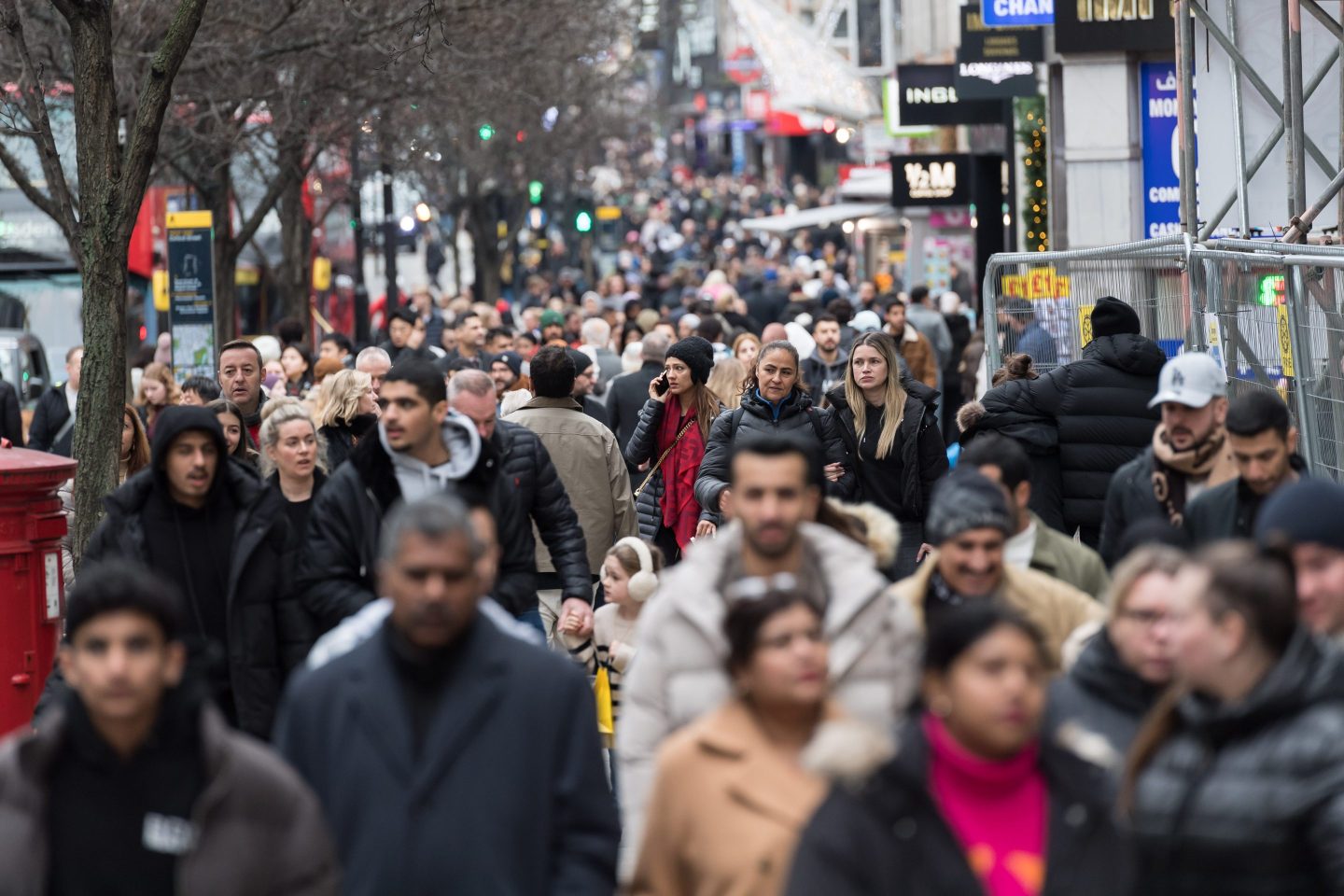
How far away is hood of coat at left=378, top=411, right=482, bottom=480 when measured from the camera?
7.70 m

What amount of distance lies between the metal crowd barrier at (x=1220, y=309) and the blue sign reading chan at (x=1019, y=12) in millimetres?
7886

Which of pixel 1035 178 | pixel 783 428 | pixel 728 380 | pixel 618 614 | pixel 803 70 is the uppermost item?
pixel 803 70

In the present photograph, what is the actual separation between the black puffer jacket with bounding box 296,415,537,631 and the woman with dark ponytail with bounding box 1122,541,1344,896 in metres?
3.55

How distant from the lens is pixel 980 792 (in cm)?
450

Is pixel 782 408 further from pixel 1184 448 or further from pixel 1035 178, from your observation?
pixel 1035 178

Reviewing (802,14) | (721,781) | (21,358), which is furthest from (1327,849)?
(802,14)

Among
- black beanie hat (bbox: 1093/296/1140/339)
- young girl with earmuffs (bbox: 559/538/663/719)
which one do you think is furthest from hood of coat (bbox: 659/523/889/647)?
black beanie hat (bbox: 1093/296/1140/339)

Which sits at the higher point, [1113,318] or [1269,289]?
[1269,289]

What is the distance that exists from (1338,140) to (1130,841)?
415 inches

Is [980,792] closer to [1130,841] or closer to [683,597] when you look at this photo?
[1130,841]

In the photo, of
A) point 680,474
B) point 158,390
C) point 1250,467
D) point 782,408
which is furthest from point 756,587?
point 158,390

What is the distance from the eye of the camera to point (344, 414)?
429 inches

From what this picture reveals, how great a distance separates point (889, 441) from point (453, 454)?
374 cm

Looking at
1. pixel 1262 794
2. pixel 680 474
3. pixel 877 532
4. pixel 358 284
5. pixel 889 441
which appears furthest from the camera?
pixel 358 284
